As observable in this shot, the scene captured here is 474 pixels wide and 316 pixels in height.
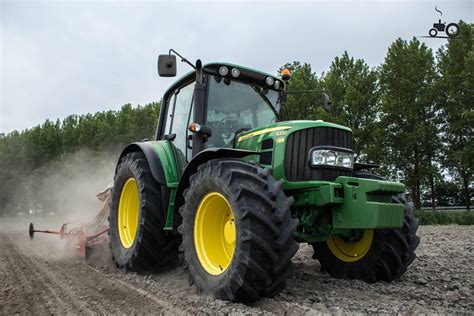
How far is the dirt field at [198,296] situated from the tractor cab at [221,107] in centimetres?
171

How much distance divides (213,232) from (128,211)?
2.32m

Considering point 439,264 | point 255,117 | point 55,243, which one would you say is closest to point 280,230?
point 255,117

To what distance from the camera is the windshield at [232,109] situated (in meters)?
5.41

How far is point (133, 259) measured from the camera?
551 cm

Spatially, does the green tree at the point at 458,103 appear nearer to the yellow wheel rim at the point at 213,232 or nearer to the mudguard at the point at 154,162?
the mudguard at the point at 154,162

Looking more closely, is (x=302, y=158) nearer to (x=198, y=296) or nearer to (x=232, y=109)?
(x=232, y=109)

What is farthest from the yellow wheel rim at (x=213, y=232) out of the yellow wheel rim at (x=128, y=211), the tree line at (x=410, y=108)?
the tree line at (x=410, y=108)

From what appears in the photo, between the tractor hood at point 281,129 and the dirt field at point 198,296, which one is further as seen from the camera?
the tractor hood at point 281,129

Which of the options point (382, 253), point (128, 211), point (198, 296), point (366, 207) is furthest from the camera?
point (128, 211)

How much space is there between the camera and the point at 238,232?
3834 mm

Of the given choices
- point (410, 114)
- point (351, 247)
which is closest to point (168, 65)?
point (351, 247)

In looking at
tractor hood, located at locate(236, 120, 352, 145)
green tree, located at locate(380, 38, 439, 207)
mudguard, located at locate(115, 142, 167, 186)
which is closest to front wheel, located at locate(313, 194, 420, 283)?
tractor hood, located at locate(236, 120, 352, 145)

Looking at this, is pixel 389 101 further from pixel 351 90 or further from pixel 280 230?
pixel 280 230

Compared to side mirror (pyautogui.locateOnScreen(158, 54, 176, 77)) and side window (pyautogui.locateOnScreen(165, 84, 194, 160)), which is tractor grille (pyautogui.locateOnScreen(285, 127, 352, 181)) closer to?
side mirror (pyautogui.locateOnScreen(158, 54, 176, 77))
